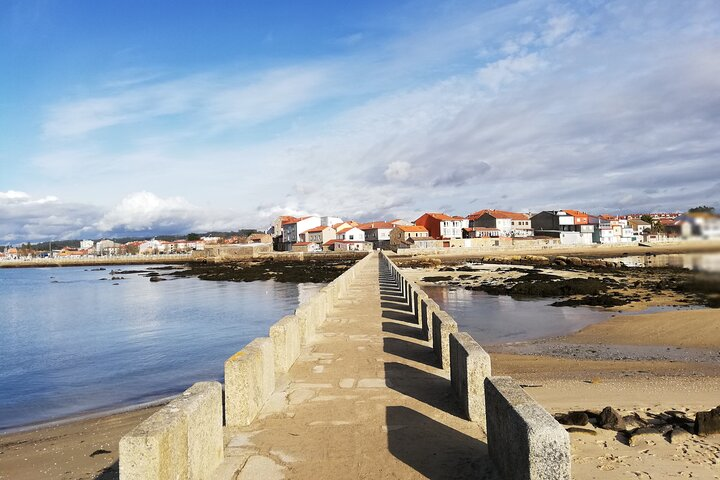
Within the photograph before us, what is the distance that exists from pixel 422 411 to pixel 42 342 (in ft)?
77.4

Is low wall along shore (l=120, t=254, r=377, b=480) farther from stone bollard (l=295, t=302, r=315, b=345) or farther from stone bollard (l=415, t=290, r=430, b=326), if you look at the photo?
stone bollard (l=415, t=290, r=430, b=326)

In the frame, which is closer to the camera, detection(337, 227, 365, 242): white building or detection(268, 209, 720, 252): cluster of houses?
detection(268, 209, 720, 252): cluster of houses

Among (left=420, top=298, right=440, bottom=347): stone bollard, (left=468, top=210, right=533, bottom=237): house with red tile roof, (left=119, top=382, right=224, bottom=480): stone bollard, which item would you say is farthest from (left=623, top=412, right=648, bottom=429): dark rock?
(left=468, top=210, right=533, bottom=237): house with red tile roof

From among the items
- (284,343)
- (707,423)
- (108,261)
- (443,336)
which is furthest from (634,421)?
(108,261)

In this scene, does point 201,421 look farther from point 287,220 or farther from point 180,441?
point 287,220

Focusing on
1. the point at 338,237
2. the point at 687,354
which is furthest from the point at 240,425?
the point at 338,237

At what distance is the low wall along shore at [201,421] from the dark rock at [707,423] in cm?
585

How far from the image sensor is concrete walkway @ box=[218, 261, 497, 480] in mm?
4734

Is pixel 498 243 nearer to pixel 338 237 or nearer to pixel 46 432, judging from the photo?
pixel 338 237

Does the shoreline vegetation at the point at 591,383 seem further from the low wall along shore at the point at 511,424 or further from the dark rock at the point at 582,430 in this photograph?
the low wall along shore at the point at 511,424

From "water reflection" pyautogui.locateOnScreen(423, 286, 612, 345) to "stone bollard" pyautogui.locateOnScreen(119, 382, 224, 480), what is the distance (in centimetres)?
1335

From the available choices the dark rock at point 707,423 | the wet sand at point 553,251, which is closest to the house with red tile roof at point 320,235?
the wet sand at point 553,251

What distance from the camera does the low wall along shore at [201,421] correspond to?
3459 mm

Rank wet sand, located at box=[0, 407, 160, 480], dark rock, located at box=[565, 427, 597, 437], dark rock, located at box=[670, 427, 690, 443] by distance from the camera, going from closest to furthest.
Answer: dark rock, located at box=[670, 427, 690, 443] < dark rock, located at box=[565, 427, 597, 437] < wet sand, located at box=[0, 407, 160, 480]
